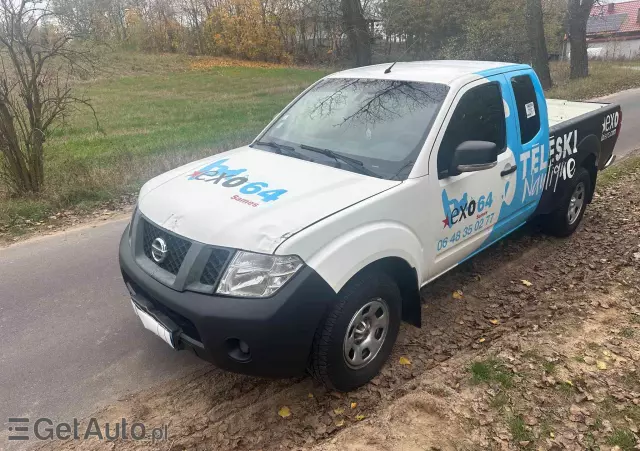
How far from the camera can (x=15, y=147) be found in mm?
6801

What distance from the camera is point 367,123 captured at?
12.3ft

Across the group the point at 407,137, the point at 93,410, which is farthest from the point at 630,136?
the point at 93,410

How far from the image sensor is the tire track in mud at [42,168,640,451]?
2936 mm

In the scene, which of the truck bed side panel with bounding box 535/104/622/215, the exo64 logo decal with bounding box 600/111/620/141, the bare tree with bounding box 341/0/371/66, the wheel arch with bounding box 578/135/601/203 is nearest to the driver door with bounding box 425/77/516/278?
the truck bed side panel with bounding box 535/104/622/215

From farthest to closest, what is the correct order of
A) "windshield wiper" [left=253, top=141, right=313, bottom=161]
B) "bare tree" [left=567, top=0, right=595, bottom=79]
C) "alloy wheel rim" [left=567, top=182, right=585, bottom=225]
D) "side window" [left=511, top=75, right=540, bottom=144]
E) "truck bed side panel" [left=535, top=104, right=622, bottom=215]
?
"bare tree" [left=567, top=0, right=595, bottom=79]
"alloy wheel rim" [left=567, top=182, right=585, bottom=225]
"truck bed side panel" [left=535, top=104, right=622, bottom=215]
"side window" [left=511, top=75, right=540, bottom=144]
"windshield wiper" [left=253, top=141, right=313, bottom=161]

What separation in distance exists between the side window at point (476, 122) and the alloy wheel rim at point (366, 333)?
1.06 m

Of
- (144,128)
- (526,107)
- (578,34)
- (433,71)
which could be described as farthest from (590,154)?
(578,34)

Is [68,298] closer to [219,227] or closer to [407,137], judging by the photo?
[219,227]

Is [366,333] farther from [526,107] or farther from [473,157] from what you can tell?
[526,107]

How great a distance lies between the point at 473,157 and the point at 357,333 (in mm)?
1415

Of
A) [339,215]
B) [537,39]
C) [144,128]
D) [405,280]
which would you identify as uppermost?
[537,39]

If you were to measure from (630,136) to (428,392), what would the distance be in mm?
9882

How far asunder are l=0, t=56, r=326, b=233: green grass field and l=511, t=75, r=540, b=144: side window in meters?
5.66

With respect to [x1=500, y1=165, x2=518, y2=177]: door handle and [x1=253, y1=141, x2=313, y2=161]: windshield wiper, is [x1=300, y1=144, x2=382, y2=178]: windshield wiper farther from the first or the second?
[x1=500, y1=165, x2=518, y2=177]: door handle
